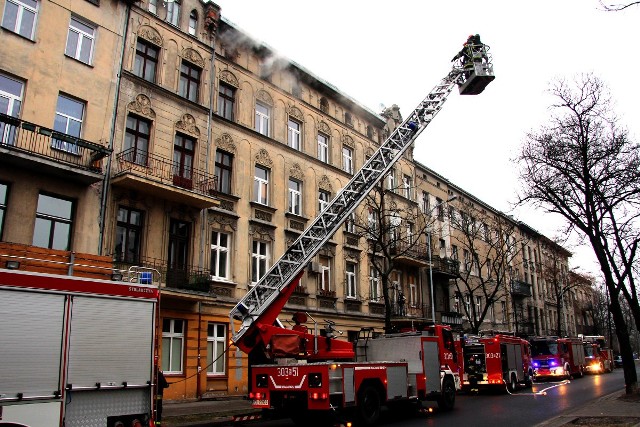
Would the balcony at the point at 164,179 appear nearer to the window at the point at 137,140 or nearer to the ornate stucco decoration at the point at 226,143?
the window at the point at 137,140

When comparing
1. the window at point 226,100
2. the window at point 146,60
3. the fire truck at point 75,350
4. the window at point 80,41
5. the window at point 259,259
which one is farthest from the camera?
the window at point 226,100

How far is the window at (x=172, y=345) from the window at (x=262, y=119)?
33.3ft

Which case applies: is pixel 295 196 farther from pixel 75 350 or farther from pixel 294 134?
pixel 75 350

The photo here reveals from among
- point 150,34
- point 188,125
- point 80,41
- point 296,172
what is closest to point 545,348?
point 296,172

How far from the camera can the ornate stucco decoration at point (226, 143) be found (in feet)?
72.2

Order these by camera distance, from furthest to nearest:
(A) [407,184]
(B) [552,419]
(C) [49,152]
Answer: (A) [407,184] < (C) [49,152] < (B) [552,419]

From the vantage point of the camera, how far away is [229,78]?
23.3 metres

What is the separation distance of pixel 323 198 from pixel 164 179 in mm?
10653

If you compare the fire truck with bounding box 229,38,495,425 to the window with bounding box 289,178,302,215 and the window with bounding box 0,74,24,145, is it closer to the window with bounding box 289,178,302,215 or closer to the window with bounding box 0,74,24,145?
the window with bounding box 289,178,302,215

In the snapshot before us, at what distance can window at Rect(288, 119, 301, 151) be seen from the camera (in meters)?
26.4

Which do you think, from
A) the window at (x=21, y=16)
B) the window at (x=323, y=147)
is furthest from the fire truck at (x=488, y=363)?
the window at (x=21, y=16)

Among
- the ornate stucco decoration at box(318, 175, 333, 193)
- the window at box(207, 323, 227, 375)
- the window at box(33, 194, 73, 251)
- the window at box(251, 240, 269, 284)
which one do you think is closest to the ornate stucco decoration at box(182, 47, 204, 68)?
the window at box(251, 240, 269, 284)

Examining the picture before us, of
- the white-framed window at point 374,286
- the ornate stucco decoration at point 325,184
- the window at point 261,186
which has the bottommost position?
the white-framed window at point 374,286

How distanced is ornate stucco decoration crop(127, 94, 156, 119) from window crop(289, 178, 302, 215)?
8.22 m
